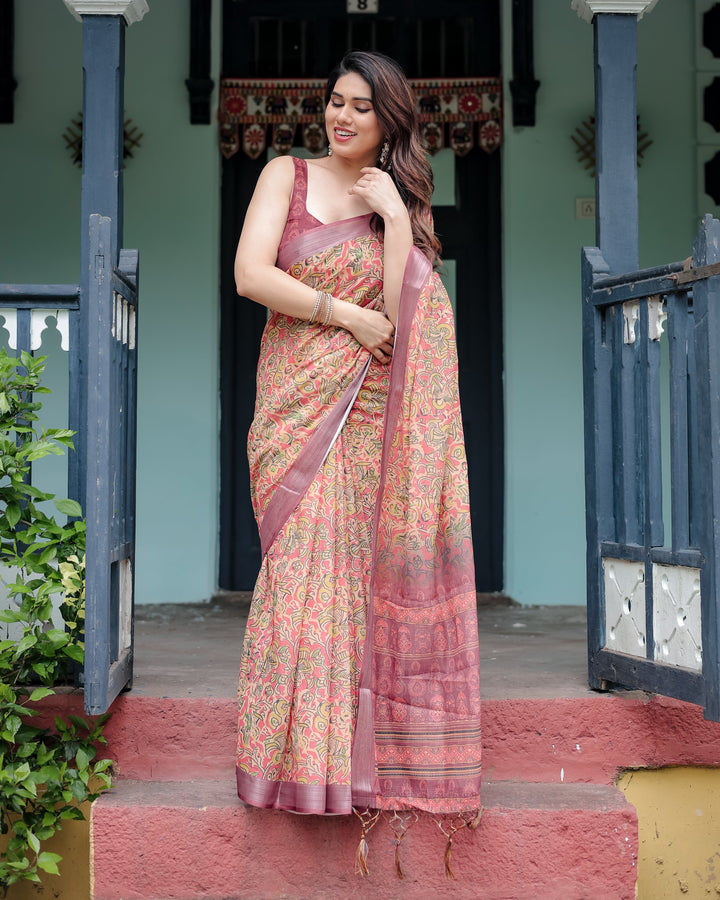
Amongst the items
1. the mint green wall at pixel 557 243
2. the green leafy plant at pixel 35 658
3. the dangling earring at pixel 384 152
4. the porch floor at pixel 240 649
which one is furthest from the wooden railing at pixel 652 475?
the mint green wall at pixel 557 243

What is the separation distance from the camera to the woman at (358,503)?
2602mm

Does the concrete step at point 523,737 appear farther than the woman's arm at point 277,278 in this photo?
Yes

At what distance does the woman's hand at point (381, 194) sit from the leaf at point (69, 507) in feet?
3.85

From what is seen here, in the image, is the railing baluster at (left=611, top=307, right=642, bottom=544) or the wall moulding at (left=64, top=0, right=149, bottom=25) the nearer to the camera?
the railing baluster at (left=611, top=307, right=642, bottom=544)

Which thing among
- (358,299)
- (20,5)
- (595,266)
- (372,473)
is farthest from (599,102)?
(20,5)

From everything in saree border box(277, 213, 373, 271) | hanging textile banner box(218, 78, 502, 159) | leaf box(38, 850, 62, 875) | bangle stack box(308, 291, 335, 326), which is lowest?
leaf box(38, 850, 62, 875)

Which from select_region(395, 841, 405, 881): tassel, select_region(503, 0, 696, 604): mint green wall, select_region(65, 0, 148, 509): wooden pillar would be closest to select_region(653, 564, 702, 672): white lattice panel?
select_region(395, 841, 405, 881): tassel

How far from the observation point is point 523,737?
10.0 ft

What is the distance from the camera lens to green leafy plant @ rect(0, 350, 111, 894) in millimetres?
2678

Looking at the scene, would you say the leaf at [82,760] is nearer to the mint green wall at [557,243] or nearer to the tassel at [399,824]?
the tassel at [399,824]

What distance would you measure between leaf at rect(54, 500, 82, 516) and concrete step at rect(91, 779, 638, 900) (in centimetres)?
81

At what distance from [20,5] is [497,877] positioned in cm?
479

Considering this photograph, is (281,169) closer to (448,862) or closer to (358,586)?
(358,586)

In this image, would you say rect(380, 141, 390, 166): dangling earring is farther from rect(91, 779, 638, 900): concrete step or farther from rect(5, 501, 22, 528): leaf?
rect(91, 779, 638, 900): concrete step
